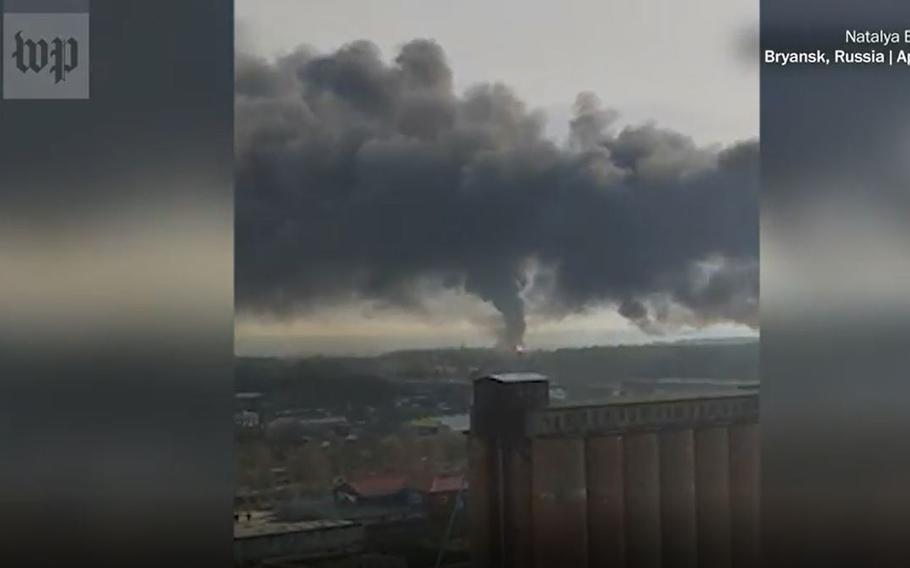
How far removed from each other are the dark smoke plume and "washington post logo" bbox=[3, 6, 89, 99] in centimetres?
32

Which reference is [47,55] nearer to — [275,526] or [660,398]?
[275,526]

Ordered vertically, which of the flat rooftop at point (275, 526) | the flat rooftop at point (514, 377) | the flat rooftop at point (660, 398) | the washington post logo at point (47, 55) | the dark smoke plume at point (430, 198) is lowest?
the flat rooftop at point (275, 526)

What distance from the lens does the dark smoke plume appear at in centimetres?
197

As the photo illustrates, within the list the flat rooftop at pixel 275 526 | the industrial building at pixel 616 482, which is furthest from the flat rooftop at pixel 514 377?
the flat rooftop at pixel 275 526

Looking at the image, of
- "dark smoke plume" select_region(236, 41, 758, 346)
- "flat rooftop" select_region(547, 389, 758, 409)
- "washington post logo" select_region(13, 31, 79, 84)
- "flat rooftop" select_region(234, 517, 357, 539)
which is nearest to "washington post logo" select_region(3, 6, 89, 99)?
"washington post logo" select_region(13, 31, 79, 84)

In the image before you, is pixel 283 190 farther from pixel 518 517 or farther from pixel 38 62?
pixel 518 517

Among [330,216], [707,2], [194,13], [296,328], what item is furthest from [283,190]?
[707,2]

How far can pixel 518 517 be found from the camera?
2.02m

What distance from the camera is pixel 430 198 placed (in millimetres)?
1978

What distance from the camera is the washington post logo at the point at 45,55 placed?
197 centimetres

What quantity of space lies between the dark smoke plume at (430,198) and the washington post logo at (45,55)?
1.03 feet

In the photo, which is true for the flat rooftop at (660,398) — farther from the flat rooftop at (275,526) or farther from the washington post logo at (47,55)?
the washington post logo at (47,55)

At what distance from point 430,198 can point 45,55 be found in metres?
0.80

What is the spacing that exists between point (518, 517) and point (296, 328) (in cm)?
58
